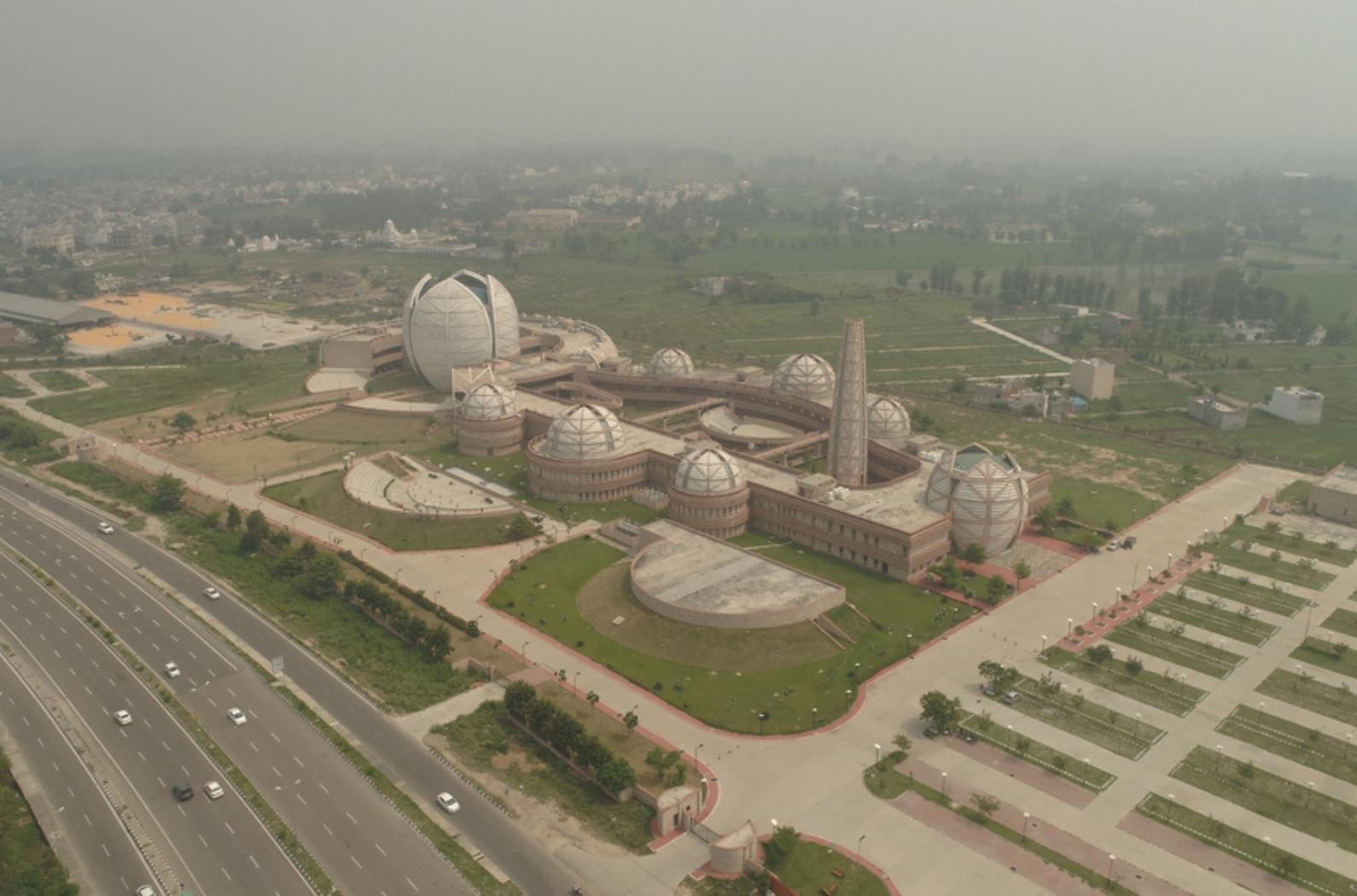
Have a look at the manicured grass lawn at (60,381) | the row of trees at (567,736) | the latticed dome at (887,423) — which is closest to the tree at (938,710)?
the row of trees at (567,736)

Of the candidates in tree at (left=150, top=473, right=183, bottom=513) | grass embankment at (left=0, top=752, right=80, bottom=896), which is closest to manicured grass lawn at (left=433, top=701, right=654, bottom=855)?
grass embankment at (left=0, top=752, right=80, bottom=896)

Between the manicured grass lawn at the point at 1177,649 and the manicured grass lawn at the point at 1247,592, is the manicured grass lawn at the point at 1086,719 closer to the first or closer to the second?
the manicured grass lawn at the point at 1177,649

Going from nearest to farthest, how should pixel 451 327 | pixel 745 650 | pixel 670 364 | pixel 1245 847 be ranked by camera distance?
pixel 1245 847, pixel 745 650, pixel 451 327, pixel 670 364

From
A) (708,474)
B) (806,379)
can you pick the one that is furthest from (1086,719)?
(806,379)

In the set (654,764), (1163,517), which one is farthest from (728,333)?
(654,764)

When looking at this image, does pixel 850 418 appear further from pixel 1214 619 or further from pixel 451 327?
pixel 451 327

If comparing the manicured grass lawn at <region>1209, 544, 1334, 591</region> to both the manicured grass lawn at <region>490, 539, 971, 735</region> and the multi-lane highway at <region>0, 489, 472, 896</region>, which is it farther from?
the multi-lane highway at <region>0, 489, 472, 896</region>

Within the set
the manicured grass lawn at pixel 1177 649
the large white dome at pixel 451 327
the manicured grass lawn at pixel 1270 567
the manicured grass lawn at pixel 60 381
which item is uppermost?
the large white dome at pixel 451 327
